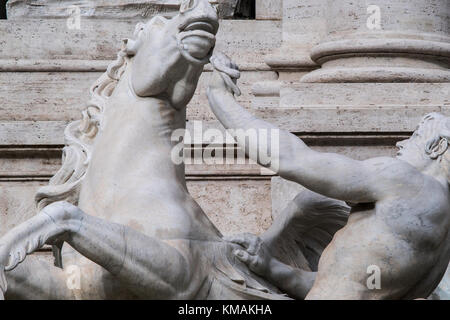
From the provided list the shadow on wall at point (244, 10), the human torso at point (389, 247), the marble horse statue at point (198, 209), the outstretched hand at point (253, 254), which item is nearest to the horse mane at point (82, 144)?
the marble horse statue at point (198, 209)

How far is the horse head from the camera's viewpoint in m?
5.80

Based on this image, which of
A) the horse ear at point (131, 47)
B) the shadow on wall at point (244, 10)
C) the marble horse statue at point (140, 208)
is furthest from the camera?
the shadow on wall at point (244, 10)

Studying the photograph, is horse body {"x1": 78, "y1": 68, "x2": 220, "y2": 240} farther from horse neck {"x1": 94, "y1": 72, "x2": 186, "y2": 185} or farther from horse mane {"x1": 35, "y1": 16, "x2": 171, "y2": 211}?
horse mane {"x1": 35, "y1": 16, "x2": 171, "y2": 211}

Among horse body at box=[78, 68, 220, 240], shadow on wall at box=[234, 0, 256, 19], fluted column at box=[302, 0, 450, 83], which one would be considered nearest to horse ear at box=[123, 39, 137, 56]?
horse body at box=[78, 68, 220, 240]

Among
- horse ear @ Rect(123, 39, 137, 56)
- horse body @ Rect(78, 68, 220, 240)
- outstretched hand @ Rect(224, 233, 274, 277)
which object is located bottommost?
outstretched hand @ Rect(224, 233, 274, 277)

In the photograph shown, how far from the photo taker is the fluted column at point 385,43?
7.84 meters

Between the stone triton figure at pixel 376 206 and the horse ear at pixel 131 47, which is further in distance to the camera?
the horse ear at pixel 131 47

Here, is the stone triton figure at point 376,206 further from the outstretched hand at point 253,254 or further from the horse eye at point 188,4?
the horse eye at point 188,4

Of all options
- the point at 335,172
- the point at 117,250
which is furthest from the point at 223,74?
the point at 117,250

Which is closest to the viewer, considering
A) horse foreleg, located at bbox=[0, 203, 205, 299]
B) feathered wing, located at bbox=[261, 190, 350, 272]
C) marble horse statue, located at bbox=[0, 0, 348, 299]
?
horse foreleg, located at bbox=[0, 203, 205, 299]

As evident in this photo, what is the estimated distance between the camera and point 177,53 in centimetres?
582

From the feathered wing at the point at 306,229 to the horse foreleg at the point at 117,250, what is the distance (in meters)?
0.75

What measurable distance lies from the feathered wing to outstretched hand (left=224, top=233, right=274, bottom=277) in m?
0.24
